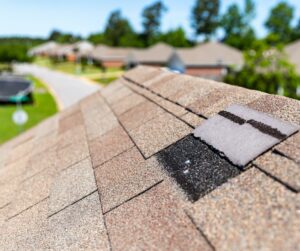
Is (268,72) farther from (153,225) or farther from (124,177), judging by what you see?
(153,225)

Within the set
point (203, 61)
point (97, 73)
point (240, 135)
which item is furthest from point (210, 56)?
point (240, 135)

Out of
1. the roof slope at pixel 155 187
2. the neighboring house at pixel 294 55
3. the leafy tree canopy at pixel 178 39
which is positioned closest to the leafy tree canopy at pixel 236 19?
the leafy tree canopy at pixel 178 39

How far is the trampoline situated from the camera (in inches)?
1388

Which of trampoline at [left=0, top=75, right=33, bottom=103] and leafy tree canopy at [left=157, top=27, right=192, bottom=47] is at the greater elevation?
trampoline at [left=0, top=75, right=33, bottom=103]

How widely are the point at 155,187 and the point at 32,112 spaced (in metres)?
30.5

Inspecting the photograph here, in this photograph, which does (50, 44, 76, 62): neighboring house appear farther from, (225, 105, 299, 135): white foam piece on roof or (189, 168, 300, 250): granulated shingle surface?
(189, 168, 300, 250): granulated shingle surface

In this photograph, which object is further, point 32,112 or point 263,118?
point 32,112

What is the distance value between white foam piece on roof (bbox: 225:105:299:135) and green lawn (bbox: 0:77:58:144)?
20.3m

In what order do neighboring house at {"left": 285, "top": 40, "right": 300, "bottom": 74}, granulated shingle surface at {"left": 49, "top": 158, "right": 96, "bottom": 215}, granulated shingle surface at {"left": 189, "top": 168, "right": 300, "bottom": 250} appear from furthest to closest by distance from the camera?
1. neighboring house at {"left": 285, "top": 40, "right": 300, "bottom": 74}
2. granulated shingle surface at {"left": 49, "top": 158, "right": 96, "bottom": 215}
3. granulated shingle surface at {"left": 189, "top": 168, "right": 300, "bottom": 250}

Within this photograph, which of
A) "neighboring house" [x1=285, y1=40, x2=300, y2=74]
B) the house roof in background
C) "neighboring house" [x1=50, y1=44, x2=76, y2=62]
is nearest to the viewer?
"neighboring house" [x1=285, y1=40, x2=300, y2=74]

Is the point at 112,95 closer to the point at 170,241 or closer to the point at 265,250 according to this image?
the point at 170,241

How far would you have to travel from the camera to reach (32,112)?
31344mm

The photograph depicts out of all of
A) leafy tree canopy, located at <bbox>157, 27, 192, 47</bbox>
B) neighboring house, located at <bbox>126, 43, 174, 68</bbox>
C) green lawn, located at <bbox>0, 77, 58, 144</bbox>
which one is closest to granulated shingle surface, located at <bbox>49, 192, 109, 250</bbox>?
green lawn, located at <bbox>0, 77, 58, 144</bbox>

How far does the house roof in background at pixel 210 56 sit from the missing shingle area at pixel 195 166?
43.3 metres
